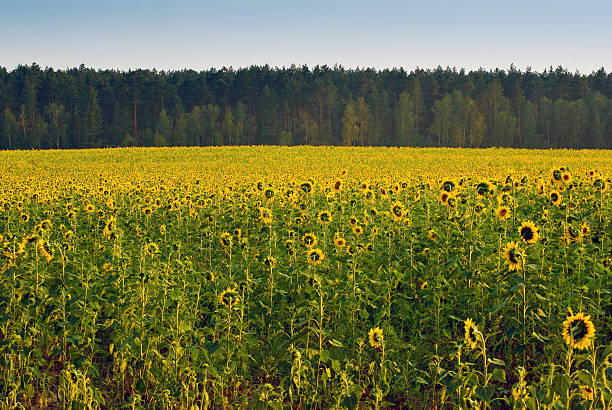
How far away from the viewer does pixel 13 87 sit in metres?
91.9

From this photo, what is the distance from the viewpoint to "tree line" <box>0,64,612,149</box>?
80562 mm

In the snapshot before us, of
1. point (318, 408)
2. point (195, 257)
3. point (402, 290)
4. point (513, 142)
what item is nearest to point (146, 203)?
point (195, 257)

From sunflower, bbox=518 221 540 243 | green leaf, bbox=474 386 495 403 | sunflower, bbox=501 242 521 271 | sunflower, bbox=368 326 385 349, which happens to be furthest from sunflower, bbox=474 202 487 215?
green leaf, bbox=474 386 495 403

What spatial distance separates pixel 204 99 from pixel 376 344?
311 ft

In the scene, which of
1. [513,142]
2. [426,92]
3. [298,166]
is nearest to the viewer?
[298,166]

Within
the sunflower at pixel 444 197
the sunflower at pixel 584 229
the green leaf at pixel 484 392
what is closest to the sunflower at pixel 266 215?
the sunflower at pixel 444 197

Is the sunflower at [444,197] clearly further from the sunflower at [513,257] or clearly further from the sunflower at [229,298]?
the sunflower at [229,298]

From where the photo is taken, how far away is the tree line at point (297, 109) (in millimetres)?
80562

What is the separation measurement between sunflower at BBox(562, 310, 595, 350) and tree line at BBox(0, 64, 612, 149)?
76.2 meters

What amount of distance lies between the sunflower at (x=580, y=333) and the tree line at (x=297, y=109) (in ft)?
250

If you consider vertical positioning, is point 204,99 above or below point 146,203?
above

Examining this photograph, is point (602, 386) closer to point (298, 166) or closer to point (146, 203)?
point (146, 203)

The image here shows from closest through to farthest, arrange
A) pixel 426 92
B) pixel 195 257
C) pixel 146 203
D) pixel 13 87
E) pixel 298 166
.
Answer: pixel 195 257 → pixel 146 203 → pixel 298 166 → pixel 13 87 → pixel 426 92

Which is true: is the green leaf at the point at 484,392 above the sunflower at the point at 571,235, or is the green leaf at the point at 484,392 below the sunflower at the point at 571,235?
below
